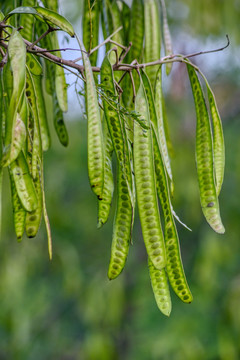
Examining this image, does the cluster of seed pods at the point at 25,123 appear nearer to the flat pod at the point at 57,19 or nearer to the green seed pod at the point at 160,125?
the flat pod at the point at 57,19

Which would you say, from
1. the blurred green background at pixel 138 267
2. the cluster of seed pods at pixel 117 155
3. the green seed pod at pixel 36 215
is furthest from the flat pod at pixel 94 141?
the blurred green background at pixel 138 267

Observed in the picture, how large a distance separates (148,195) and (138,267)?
4275 millimetres

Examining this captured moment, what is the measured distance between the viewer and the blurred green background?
10.5ft

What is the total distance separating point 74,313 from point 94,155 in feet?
15.5

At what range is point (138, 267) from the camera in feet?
16.1

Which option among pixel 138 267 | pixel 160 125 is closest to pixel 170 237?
pixel 160 125

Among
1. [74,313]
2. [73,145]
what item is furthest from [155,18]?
[74,313]

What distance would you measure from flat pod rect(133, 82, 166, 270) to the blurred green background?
1972 millimetres

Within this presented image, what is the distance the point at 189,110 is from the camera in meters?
4.89

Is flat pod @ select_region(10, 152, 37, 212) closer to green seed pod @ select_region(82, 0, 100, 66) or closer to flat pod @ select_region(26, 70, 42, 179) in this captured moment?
flat pod @ select_region(26, 70, 42, 179)

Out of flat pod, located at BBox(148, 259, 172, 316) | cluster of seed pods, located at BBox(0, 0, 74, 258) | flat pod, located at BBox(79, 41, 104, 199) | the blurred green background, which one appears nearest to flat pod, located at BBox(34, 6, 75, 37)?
cluster of seed pods, located at BBox(0, 0, 74, 258)

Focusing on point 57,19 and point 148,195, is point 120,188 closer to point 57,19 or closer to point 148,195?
point 148,195

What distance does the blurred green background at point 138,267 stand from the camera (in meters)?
→ 3.21

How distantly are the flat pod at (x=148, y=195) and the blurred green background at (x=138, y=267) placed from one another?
6.47 feet
